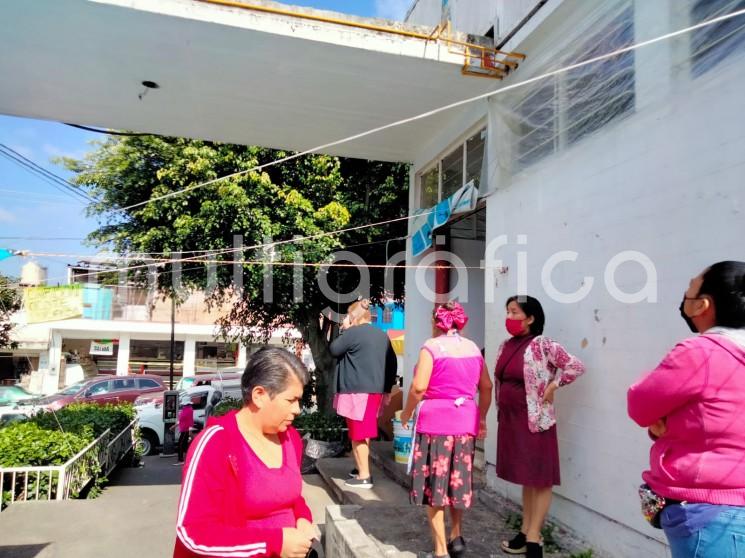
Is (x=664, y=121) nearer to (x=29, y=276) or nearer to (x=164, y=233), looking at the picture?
(x=164, y=233)

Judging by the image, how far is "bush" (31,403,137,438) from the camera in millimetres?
7284

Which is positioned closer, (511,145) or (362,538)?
(362,538)

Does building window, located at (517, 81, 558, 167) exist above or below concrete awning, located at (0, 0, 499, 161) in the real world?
below

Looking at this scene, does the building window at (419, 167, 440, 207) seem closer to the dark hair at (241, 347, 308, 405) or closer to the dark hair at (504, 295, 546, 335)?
the dark hair at (504, 295, 546, 335)

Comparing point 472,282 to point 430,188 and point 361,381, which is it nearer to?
point 430,188

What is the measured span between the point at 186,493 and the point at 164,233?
7578 millimetres

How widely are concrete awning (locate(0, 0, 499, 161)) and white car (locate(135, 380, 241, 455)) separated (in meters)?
8.02

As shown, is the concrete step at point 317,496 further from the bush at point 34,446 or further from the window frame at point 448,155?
the window frame at point 448,155

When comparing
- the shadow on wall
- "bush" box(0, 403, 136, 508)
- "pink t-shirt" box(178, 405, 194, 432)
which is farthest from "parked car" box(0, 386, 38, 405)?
the shadow on wall

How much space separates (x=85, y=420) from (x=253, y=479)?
7209 millimetres

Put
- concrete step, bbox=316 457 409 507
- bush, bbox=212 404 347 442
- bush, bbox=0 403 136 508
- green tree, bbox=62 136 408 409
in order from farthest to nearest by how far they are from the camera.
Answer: green tree, bbox=62 136 408 409
bush, bbox=212 404 347 442
bush, bbox=0 403 136 508
concrete step, bbox=316 457 409 507

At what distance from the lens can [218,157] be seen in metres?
8.55

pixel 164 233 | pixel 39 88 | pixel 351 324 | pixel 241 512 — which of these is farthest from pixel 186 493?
pixel 164 233

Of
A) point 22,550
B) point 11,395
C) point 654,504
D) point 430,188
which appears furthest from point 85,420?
point 11,395
